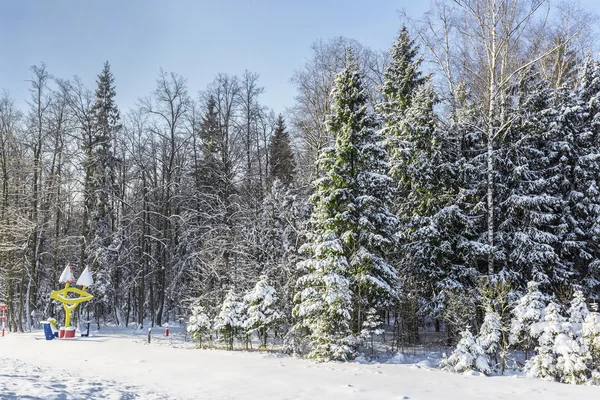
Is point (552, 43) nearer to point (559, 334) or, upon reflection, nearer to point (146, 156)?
point (559, 334)

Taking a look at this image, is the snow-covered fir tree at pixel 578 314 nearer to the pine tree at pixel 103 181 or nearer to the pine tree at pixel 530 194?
the pine tree at pixel 530 194

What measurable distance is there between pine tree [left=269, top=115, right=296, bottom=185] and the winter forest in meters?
2.61

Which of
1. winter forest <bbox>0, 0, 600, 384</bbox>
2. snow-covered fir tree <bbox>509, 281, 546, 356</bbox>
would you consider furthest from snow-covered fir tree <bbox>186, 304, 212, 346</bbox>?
snow-covered fir tree <bbox>509, 281, 546, 356</bbox>

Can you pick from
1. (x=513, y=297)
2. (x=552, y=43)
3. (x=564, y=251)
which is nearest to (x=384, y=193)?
(x=513, y=297)

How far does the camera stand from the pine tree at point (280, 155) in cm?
2748

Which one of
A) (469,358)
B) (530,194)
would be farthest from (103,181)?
(530,194)

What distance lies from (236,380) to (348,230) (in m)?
6.15

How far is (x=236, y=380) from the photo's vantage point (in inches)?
369

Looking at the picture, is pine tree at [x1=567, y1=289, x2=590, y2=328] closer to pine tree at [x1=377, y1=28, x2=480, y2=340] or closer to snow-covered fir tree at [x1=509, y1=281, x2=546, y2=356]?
snow-covered fir tree at [x1=509, y1=281, x2=546, y2=356]

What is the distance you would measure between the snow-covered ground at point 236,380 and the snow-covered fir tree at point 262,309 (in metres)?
2.04

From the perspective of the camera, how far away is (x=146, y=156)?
28.0m

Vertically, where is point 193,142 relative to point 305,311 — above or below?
above

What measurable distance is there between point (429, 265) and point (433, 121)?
599 cm

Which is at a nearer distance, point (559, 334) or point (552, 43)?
point (559, 334)
